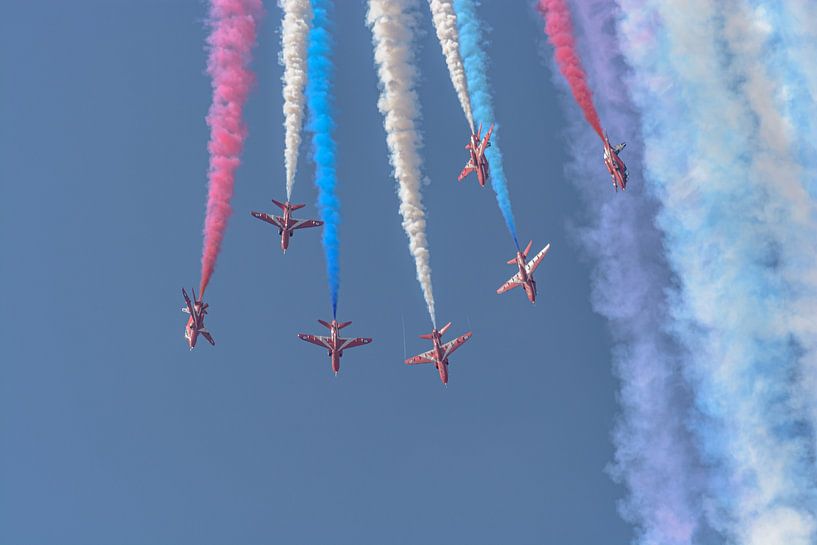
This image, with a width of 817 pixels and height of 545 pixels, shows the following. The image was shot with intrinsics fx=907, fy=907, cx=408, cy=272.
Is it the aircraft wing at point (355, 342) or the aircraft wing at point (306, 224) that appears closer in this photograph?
the aircraft wing at point (306, 224)

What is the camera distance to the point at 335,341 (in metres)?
43.9

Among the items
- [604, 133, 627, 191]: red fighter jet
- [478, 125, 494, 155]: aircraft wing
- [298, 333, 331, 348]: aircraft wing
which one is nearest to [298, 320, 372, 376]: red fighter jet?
[298, 333, 331, 348]: aircraft wing

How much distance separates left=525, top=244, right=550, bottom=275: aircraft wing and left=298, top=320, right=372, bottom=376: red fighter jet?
8.40 metres

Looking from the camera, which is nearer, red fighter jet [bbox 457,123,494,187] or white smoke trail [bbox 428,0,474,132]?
white smoke trail [bbox 428,0,474,132]

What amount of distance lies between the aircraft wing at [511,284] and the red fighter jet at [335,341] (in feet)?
22.5

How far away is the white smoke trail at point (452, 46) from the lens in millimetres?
39219

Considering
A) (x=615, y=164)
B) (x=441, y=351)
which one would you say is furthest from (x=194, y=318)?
(x=615, y=164)

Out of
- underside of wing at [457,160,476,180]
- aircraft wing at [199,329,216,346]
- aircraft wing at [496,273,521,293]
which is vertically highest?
underside of wing at [457,160,476,180]

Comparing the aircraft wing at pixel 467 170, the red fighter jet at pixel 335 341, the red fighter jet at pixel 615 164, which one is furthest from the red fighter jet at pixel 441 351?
the red fighter jet at pixel 615 164

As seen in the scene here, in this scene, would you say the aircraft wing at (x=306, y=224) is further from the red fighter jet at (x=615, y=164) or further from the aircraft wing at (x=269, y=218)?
the red fighter jet at (x=615, y=164)

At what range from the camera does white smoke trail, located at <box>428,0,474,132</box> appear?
39.2 m

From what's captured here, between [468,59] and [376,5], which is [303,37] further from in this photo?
[468,59]

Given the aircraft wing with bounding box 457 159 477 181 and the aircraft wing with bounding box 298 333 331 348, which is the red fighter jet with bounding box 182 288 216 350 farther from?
the aircraft wing with bounding box 457 159 477 181

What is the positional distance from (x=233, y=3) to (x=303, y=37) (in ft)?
11.2
